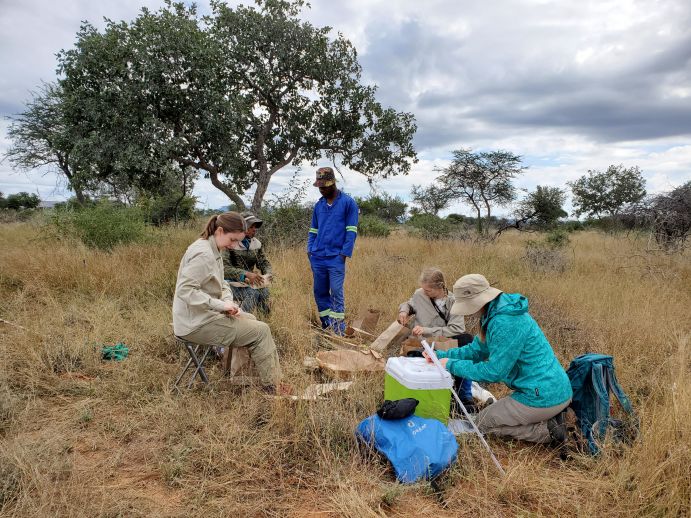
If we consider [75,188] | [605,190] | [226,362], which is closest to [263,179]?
[75,188]

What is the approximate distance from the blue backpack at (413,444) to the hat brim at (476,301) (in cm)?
73

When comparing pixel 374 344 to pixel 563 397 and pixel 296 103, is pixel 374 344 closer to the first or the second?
pixel 563 397

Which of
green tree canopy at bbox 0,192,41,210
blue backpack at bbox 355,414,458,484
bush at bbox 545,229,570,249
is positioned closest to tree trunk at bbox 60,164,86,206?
blue backpack at bbox 355,414,458,484

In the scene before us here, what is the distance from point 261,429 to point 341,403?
61 cm

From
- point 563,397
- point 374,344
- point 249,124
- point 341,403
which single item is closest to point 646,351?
point 563,397

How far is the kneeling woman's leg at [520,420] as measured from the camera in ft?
9.10

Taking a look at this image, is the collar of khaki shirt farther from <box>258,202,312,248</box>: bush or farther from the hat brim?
<box>258,202,312,248</box>: bush

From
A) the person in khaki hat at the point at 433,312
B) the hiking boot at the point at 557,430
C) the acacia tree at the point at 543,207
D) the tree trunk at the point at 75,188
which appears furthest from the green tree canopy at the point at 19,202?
the hiking boot at the point at 557,430

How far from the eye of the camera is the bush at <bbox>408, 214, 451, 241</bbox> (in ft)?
40.2

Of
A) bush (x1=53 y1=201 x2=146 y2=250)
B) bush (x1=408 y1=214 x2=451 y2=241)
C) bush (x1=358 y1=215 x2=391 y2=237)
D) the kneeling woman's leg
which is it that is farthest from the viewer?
bush (x1=358 y1=215 x2=391 y2=237)

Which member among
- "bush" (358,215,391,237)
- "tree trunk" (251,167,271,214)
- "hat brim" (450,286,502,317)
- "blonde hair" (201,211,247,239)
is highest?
"tree trunk" (251,167,271,214)

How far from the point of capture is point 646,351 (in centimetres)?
416

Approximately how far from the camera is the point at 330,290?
496 cm

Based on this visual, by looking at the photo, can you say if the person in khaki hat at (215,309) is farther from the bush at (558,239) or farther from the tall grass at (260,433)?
the bush at (558,239)
